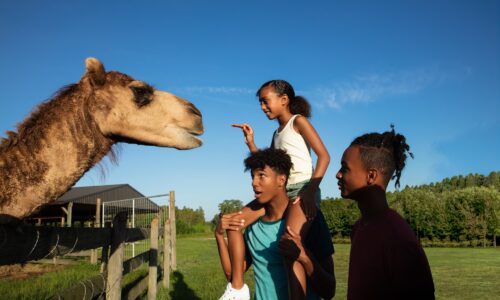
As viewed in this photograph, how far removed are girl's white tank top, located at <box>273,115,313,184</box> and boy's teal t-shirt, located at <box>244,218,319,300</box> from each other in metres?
0.46

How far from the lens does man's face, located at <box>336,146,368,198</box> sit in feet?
7.48

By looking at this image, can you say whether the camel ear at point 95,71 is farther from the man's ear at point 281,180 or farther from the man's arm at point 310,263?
the man's arm at point 310,263

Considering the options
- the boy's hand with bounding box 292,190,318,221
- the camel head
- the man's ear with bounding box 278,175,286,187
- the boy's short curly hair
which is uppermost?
the camel head

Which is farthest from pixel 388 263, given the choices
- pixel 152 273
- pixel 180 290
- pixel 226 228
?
pixel 180 290

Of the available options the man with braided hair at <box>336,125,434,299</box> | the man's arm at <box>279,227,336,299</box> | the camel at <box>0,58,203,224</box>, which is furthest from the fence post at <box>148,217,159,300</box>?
the man with braided hair at <box>336,125,434,299</box>

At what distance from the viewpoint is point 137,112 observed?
12.3ft

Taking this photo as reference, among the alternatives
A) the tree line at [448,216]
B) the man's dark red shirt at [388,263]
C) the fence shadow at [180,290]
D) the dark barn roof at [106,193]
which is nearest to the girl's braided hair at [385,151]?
the man's dark red shirt at [388,263]

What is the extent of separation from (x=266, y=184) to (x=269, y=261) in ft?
1.89

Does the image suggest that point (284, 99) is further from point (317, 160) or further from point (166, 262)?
point (166, 262)

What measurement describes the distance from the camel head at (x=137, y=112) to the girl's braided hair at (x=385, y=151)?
1.92m

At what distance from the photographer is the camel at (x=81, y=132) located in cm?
299

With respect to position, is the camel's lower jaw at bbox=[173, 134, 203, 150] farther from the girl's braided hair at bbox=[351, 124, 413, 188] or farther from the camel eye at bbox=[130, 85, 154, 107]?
Result: the girl's braided hair at bbox=[351, 124, 413, 188]

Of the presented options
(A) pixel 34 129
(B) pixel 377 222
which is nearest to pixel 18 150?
(A) pixel 34 129

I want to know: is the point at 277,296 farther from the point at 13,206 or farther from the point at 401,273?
the point at 13,206
